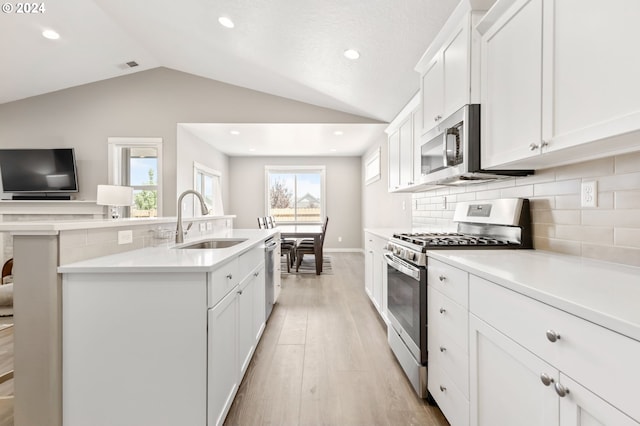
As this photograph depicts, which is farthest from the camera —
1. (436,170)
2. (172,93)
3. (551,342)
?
(172,93)

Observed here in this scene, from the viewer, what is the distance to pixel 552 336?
29.5 inches

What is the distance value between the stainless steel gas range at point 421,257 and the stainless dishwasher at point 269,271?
114 centimetres

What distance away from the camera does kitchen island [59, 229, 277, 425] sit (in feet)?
3.98

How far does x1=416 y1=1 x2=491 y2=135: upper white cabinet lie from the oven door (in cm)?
105

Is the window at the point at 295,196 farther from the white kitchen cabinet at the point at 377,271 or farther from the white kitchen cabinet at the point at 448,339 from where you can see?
the white kitchen cabinet at the point at 448,339

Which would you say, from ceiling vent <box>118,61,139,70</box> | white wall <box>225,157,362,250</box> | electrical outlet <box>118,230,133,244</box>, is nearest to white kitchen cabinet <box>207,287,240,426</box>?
electrical outlet <box>118,230,133,244</box>

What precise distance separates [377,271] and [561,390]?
6.87 ft

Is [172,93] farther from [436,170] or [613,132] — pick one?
[613,132]

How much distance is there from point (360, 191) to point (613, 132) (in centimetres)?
663

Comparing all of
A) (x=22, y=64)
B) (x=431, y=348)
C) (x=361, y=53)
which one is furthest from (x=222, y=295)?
(x=22, y=64)

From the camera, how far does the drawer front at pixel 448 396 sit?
122 centimetres

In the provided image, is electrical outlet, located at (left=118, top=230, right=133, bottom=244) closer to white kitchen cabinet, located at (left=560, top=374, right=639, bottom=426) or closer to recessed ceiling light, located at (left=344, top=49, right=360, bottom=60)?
white kitchen cabinet, located at (left=560, top=374, right=639, bottom=426)

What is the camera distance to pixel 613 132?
0.85 meters
